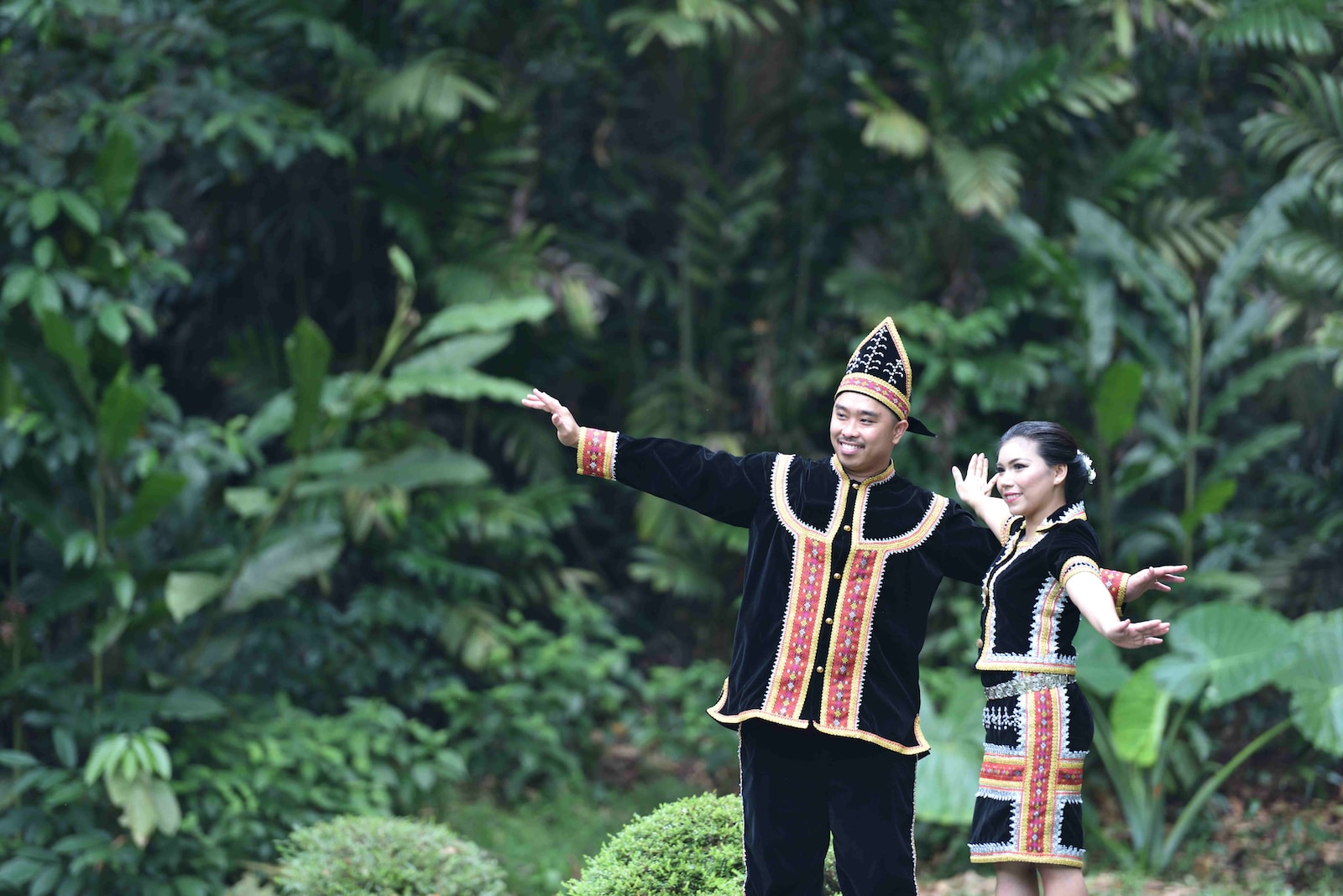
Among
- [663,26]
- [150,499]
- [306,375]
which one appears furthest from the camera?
[663,26]

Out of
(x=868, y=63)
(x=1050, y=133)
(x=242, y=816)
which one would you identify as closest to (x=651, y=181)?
(x=868, y=63)

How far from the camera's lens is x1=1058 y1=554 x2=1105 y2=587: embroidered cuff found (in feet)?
9.21

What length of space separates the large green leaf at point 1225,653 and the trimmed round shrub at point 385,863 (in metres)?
2.73

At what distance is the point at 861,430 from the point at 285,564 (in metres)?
3.39

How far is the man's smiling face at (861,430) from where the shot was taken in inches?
117

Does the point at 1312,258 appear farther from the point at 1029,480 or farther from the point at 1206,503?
the point at 1029,480

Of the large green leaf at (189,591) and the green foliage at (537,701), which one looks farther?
the green foliage at (537,701)

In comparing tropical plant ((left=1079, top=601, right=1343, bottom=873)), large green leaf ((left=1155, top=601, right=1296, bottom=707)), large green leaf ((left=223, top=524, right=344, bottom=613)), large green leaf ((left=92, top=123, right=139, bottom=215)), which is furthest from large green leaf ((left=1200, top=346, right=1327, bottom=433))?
large green leaf ((left=92, top=123, right=139, bottom=215))

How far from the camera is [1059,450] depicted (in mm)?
2953

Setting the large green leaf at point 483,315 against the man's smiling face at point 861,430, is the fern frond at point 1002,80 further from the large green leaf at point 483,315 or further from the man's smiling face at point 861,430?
the man's smiling face at point 861,430

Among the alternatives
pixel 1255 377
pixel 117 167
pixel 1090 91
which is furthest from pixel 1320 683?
pixel 117 167

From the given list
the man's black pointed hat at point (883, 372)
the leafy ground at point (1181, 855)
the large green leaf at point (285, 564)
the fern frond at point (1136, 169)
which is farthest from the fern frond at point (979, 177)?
the man's black pointed hat at point (883, 372)

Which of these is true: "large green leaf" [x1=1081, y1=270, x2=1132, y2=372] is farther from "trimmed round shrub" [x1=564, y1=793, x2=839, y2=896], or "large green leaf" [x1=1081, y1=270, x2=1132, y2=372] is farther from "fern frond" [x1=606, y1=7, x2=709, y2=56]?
"trimmed round shrub" [x1=564, y1=793, x2=839, y2=896]

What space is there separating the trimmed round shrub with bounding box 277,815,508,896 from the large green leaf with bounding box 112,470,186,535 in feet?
4.62
